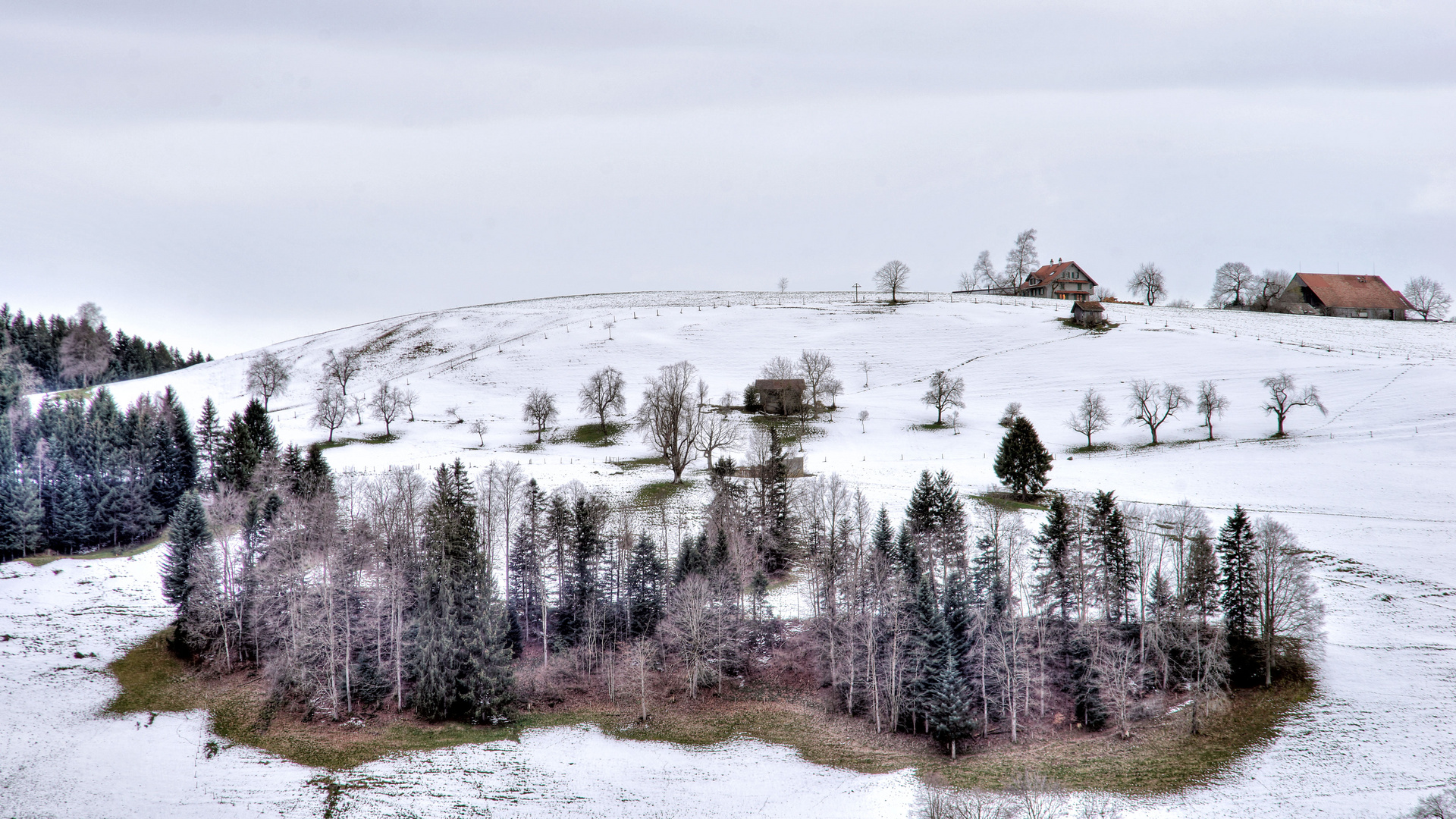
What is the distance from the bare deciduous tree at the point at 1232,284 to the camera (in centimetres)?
13462

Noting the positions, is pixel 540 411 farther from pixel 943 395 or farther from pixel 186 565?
pixel 943 395

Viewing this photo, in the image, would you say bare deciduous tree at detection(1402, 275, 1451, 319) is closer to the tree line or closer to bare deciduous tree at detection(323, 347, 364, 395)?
the tree line

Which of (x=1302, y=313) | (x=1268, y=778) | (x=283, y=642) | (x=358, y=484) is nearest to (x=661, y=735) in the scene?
(x=283, y=642)

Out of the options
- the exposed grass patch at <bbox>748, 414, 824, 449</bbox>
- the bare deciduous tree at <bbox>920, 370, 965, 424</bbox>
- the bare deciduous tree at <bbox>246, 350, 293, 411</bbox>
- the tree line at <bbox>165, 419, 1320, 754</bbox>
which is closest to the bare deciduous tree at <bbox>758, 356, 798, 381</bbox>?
the exposed grass patch at <bbox>748, 414, 824, 449</bbox>

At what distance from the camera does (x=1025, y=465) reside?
5697 centimetres

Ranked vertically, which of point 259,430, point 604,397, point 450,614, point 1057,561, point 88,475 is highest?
point 604,397

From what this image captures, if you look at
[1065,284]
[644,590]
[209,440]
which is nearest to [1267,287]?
[1065,284]

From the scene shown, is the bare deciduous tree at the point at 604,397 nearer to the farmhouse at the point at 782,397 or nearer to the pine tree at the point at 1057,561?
the farmhouse at the point at 782,397

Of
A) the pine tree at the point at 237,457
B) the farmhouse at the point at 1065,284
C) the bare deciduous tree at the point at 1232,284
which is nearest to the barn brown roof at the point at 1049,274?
the farmhouse at the point at 1065,284

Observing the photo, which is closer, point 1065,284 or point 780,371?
point 780,371

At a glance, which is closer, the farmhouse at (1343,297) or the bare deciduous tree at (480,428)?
the bare deciduous tree at (480,428)

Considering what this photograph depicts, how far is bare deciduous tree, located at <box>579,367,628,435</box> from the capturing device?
86000mm

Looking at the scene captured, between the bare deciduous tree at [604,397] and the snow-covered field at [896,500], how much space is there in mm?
3511

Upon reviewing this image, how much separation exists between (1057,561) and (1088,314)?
8603 centimetres
